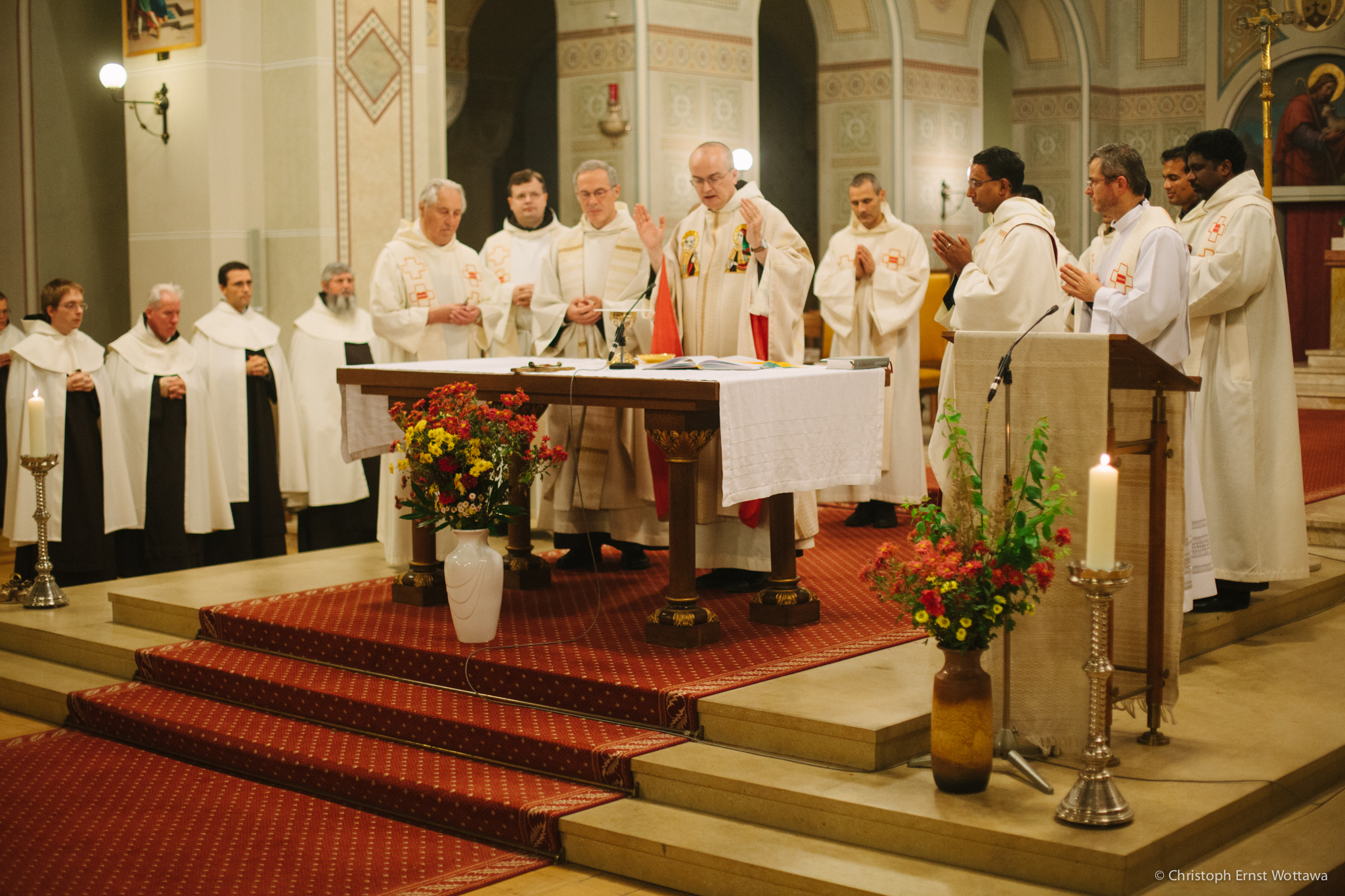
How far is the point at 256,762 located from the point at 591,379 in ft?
5.50

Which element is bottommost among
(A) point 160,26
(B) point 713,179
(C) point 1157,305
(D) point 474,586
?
(D) point 474,586

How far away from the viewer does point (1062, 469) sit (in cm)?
356

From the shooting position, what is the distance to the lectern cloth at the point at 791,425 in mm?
4367

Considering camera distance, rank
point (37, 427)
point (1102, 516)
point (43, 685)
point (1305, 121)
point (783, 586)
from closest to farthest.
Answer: point (1102, 516)
point (783, 586)
point (43, 685)
point (37, 427)
point (1305, 121)

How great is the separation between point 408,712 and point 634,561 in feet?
5.65

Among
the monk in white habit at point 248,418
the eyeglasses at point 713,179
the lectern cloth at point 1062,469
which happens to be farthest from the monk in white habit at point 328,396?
the lectern cloth at point 1062,469

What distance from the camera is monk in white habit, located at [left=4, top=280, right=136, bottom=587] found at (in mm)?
6625

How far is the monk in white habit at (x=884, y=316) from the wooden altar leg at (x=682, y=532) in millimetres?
2376

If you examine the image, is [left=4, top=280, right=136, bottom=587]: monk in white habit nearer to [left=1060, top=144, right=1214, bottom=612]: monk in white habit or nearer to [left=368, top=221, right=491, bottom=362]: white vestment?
[left=368, top=221, right=491, bottom=362]: white vestment

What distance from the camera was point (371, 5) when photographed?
8.20 m

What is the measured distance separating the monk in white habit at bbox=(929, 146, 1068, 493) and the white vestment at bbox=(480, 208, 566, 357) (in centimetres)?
243

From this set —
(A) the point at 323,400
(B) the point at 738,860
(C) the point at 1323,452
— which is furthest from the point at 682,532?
(C) the point at 1323,452

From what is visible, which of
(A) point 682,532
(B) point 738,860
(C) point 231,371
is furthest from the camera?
(C) point 231,371

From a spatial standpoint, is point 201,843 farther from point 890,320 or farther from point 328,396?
point 890,320
